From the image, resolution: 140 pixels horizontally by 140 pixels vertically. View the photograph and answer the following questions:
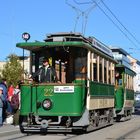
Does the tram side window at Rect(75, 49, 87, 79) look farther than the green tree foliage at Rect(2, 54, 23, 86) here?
No

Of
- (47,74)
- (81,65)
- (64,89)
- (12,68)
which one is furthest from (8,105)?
(12,68)

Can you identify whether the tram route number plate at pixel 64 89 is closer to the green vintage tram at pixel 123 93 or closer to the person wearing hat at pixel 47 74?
the person wearing hat at pixel 47 74

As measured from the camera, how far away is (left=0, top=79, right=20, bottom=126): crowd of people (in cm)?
2054

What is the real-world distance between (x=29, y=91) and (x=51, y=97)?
772mm

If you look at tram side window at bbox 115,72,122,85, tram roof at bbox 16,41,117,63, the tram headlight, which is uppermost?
tram roof at bbox 16,41,117,63

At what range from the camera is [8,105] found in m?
21.4

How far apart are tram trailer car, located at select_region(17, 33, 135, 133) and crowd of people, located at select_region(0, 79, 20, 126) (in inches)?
105

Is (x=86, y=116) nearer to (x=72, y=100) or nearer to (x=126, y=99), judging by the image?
(x=72, y=100)

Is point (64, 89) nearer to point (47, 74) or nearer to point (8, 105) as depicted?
point (47, 74)

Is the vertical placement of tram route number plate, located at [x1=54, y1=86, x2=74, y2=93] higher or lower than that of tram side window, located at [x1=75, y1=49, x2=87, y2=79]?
lower

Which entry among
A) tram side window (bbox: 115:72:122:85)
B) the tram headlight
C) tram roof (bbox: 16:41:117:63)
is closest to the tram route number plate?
the tram headlight

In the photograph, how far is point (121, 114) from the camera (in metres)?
27.0

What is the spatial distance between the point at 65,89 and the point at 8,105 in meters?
4.93

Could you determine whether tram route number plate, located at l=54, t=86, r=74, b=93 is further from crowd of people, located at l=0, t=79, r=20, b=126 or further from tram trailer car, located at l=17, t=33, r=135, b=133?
crowd of people, located at l=0, t=79, r=20, b=126
